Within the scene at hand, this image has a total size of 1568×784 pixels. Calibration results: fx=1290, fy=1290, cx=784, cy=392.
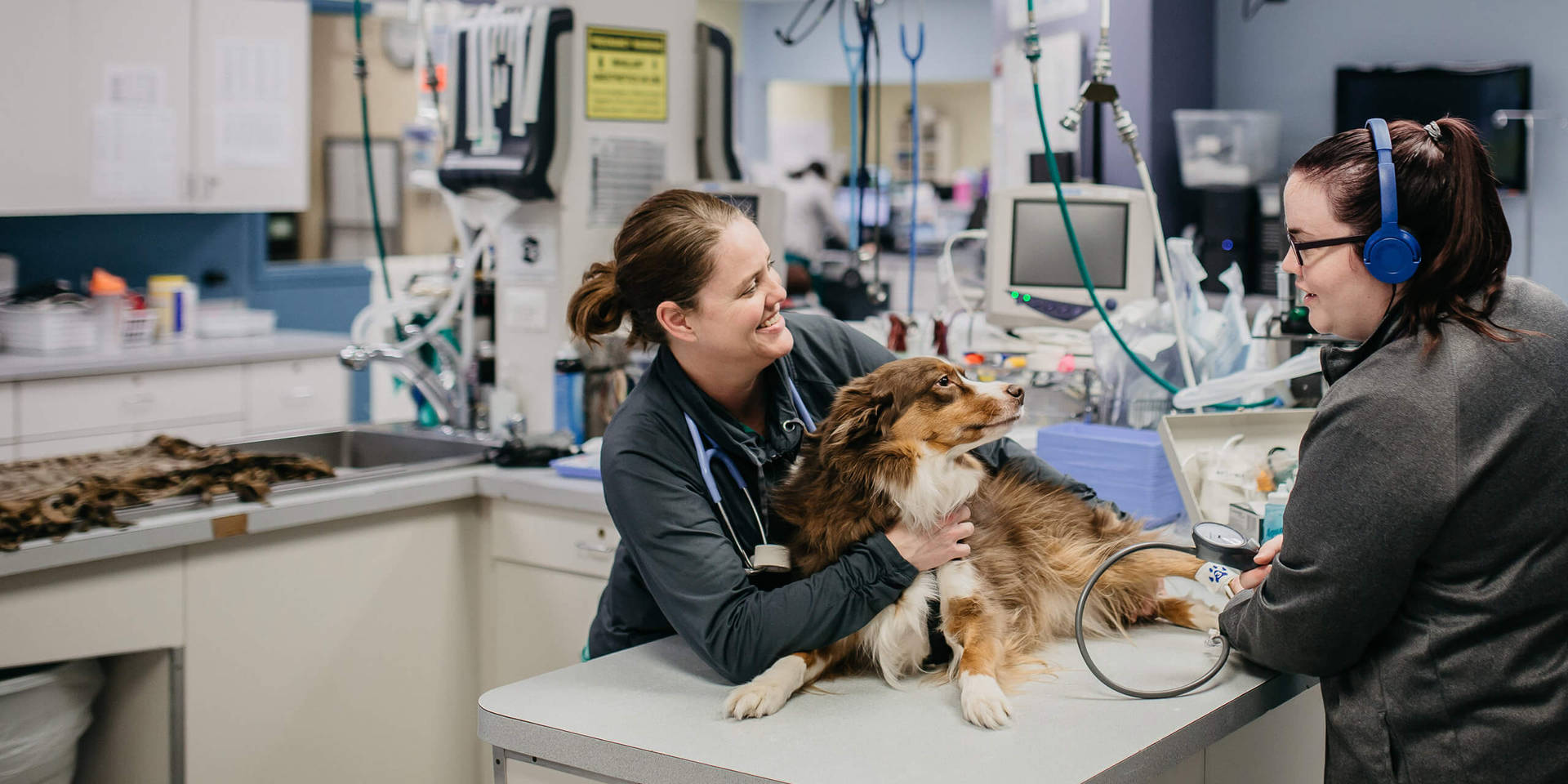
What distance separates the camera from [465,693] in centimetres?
309

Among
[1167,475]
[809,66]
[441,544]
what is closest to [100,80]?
[441,544]

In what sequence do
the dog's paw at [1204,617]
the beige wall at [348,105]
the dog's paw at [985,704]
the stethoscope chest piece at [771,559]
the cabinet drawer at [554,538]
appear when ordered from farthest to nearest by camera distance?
1. the beige wall at [348,105]
2. the cabinet drawer at [554,538]
3. the dog's paw at [1204,617]
4. the stethoscope chest piece at [771,559]
5. the dog's paw at [985,704]

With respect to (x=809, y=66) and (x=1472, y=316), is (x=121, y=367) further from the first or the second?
(x=809, y=66)

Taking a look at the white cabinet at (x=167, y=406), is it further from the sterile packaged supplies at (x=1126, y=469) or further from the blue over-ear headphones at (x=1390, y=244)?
the blue over-ear headphones at (x=1390, y=244)

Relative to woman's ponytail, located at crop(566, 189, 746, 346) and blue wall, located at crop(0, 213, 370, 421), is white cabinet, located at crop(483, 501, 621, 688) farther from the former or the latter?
blue wall, located at crop(0, 213, 370, 421)

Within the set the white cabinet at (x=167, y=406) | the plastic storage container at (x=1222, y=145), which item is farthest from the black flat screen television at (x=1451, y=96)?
the white cabinet at (x=167, y=406)

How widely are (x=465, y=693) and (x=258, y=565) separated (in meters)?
0.63

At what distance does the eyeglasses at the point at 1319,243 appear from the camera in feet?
4.66

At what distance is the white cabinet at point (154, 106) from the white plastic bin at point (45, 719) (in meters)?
2.94

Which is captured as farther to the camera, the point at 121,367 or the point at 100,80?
the point at 100,80

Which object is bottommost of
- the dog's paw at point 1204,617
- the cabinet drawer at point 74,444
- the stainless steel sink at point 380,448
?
the cabinet drawer at point 74,444

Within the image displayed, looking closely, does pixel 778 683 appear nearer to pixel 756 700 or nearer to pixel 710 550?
pixel 756 700

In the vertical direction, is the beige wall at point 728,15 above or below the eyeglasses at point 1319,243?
above

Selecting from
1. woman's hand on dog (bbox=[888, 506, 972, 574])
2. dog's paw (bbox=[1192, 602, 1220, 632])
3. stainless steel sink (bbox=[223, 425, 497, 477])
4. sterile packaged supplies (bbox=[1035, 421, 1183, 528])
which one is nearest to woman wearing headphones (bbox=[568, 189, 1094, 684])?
woman's hand on dog (bbox=[888, 506, 972, 574])
